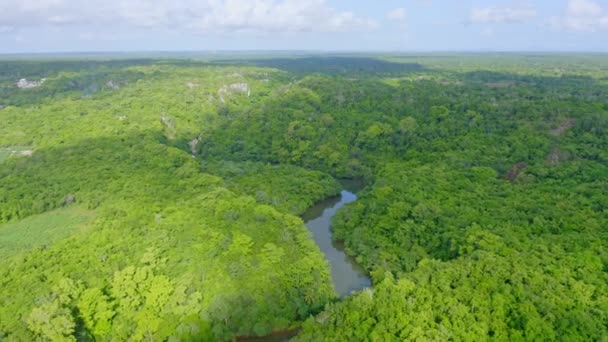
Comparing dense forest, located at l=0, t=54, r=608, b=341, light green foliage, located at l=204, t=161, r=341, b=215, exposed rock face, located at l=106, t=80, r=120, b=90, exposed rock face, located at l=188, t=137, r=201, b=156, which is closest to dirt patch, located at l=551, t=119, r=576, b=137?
dense forest, located at l=0, t=54, r=608, b=341

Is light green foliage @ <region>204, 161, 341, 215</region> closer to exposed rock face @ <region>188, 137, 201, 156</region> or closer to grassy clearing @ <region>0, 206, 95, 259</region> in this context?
exposed rock face @ <region>188, 137, 201, 156</region>

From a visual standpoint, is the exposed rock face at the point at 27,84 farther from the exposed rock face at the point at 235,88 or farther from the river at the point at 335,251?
the river at the point at 335,251

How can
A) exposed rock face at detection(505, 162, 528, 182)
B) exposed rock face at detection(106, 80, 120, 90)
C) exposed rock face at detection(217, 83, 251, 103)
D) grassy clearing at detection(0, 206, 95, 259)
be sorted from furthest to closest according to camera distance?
1. exposed rock face at detection(106, 80, 120, 90)
2. exposed rock face at detection(217, 83, 251, 103)
3. exposed rock face at detection(505, 162, 528, 182)
4. grassy clearing at detection(0, 206, 95, 259)

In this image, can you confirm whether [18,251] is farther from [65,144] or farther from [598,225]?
[598,225]

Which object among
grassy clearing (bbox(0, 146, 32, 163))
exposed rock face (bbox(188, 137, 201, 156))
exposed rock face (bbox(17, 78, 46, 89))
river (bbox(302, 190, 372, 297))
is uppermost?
exposed rock face (bbox(17, 78, 46, 89))

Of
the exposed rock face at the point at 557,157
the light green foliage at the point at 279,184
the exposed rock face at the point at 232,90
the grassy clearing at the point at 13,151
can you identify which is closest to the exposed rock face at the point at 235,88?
the exposed rock face at the point at 232,90

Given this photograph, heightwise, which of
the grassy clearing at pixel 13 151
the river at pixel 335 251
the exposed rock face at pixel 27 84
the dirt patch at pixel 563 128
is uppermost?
the exposed rock face at pixel 27 84
